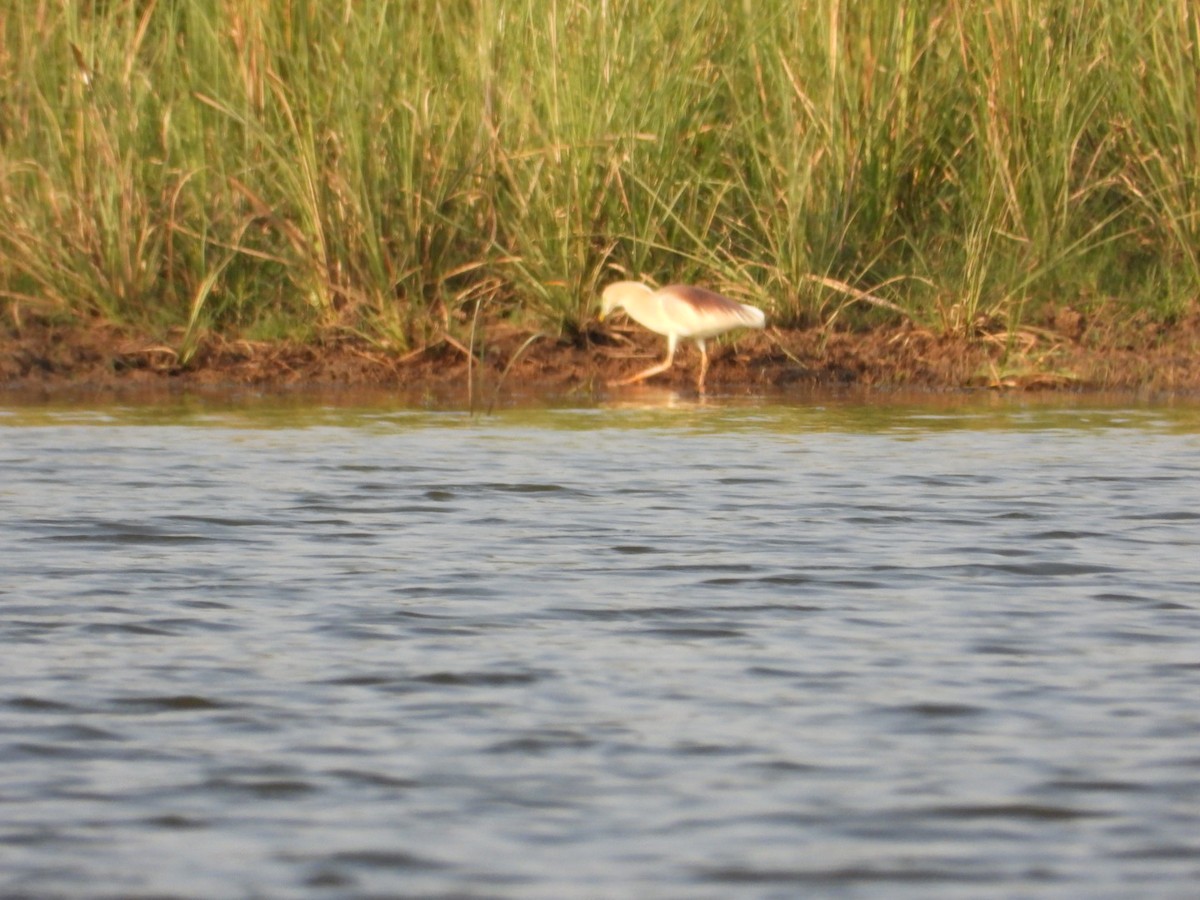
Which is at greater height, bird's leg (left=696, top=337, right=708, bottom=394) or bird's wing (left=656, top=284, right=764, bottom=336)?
bird's wing (left=656, top=284, right=764, bottom=336)

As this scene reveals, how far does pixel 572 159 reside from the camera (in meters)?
10.6

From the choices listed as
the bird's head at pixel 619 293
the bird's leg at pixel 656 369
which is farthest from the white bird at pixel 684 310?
the bird's leg at pixel 656 369

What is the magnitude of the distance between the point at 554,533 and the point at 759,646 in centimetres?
165

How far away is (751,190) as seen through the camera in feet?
36.7

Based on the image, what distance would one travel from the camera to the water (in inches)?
145

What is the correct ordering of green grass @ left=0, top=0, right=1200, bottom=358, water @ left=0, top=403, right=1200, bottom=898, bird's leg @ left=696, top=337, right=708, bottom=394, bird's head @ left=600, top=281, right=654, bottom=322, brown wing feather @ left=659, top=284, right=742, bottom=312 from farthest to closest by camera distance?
green grass @ left=0, top=0, right=1200, bottom=358, bird's leg @ left=696, top=337, right=708, bottom=394, bird's head @ left=600, top=281, right=654, bottom=322, brown wing feather @ left=659, top=284, right=742, bottom=312, water @ left=0, top=403, right=1200, bottom=898

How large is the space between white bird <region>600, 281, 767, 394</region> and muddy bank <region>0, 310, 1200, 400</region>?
626mm

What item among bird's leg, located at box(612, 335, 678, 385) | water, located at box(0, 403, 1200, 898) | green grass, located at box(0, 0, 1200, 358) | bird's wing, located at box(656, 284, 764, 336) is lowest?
water, located at box(0, 403, 1200, 898)

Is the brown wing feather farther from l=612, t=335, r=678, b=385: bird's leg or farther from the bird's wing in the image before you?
l=612, t=335, r=678, b=385: bird's leg

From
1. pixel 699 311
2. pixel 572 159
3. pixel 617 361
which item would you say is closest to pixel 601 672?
pixel 699 311

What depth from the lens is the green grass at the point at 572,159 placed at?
1071 centimetres

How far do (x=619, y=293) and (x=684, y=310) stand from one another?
0.45 meters

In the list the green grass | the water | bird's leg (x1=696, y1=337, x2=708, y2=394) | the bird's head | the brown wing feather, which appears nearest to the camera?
the water

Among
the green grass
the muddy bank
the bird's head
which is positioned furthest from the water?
the green grass
